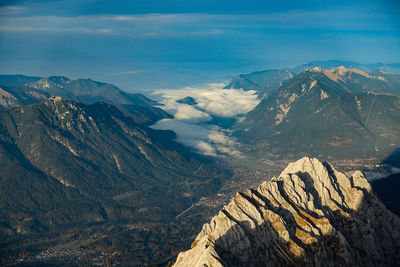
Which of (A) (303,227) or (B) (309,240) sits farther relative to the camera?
(A) (303,227)

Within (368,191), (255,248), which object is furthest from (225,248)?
(368,191)

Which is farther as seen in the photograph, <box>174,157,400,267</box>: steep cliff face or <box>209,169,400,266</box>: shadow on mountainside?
<box>209,169,400,266</box>: shadow on mountainside

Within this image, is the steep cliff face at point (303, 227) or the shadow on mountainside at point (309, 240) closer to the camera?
the steep cliff face at point (303, 227)

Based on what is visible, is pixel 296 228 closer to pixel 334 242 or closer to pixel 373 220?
pixel 334 242

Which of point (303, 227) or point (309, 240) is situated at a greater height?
point (303, 227)
